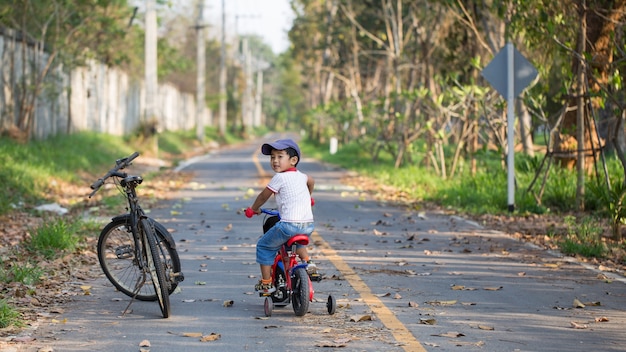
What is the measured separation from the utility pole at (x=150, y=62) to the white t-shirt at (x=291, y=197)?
2740cm

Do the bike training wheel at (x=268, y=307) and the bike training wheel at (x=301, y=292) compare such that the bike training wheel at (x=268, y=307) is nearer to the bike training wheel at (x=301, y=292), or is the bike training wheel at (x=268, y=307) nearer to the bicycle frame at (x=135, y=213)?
the bike training wheel at (x=301, y=292)

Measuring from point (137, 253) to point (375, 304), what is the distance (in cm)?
209

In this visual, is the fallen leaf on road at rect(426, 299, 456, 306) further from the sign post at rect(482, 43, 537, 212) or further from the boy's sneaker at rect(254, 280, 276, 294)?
the sign post at rect(482, 43, 537, 212)

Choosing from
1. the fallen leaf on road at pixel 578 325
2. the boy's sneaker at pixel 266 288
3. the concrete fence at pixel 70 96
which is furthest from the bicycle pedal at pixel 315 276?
the concrete fence at pixel 70 96

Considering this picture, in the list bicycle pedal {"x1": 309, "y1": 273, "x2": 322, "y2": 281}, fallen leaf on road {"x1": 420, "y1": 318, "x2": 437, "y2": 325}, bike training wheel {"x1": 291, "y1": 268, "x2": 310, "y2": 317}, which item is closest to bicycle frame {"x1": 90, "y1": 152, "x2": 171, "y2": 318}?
bike training wheel {"x1": 291, "y1": 268, "x2": 310, "y2": 317}

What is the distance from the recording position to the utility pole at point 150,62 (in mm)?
35000

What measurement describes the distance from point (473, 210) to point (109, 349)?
11197 mm

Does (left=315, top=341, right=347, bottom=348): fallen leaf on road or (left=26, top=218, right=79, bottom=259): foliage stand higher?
(left=26, top=218, right=79, bottom=259): foliage

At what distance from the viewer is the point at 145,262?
8.63m

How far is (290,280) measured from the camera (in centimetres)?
837

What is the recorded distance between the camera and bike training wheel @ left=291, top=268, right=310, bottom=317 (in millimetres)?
8125

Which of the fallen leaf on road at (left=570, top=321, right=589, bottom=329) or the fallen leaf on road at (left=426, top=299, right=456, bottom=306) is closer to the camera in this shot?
the fallen leaf on road at (left=570, top=321, right=589, bottom=329)

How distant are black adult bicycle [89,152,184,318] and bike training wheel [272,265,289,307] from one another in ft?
2.70

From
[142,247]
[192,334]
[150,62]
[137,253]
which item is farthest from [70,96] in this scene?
[192,334]
